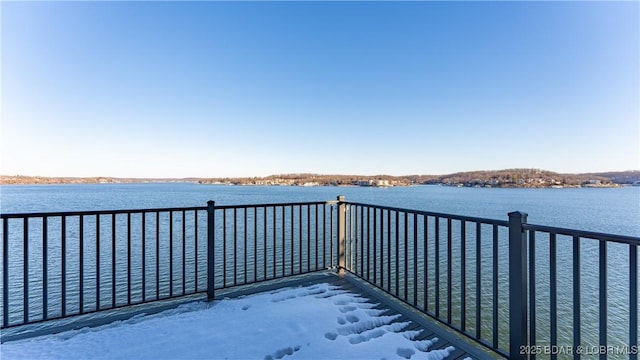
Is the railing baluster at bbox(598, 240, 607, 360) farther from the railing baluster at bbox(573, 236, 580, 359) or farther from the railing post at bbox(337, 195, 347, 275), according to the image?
the railing post at bbox(337, 195, 347, 275)

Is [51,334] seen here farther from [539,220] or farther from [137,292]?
[539,220]

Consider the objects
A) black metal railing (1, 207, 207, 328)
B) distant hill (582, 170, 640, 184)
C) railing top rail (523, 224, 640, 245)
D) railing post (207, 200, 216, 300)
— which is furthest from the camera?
distant hill (582, 170, 640, 184)

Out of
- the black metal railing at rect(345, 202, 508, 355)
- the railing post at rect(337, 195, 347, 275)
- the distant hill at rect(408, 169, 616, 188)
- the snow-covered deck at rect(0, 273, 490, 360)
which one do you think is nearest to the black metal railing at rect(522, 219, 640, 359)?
the black metal railing at rect(345, 202, 508, 355)

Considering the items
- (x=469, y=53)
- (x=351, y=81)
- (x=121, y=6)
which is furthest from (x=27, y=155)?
(x=469, y=53)

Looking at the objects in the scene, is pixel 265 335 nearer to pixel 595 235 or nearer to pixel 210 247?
pixel 210 247

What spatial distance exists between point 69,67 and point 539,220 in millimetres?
22371

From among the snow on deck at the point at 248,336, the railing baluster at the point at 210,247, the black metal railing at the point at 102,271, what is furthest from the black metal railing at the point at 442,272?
the black metal railing at the point at 102,271

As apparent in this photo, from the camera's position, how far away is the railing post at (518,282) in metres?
1.63

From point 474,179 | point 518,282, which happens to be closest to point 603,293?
point 518,282

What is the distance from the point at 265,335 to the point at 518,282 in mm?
1702

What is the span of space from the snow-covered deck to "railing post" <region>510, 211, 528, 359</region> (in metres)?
0.26

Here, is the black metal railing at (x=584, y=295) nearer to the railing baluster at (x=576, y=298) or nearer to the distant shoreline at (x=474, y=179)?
the railing baluster at (x=576, y=298)

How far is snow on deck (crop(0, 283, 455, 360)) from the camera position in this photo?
176 centimetres

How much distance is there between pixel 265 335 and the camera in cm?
197
